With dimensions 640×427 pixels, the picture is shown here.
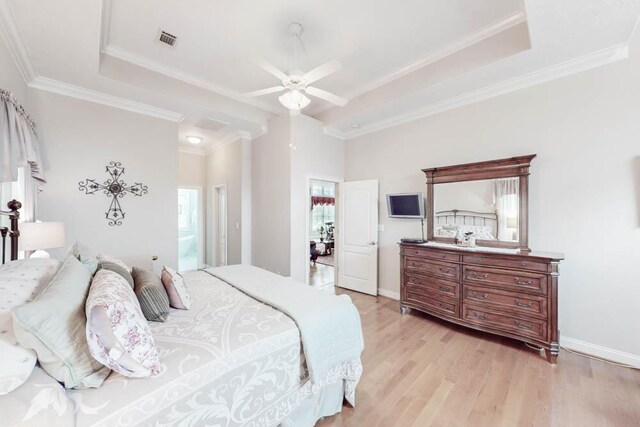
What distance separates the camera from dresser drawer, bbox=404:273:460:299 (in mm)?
2973

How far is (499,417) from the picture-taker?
1743 millimetres

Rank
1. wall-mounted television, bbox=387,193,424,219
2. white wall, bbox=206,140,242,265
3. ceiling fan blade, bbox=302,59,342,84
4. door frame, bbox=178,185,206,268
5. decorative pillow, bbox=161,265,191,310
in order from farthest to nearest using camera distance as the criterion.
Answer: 1. door frame, bbox=178,185,206,268
2. white wall, bbox=206,140,242,265
3. wall-mounted television, bbox=387,193,424,219
4. ceiling fan blade, bbox=302,59,342,84
5. decorative pillow, bbox=161,265,191,310

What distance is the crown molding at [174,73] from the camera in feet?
9.50

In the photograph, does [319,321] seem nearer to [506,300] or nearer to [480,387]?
[480,387]

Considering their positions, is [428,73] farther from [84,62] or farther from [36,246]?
[36,246]

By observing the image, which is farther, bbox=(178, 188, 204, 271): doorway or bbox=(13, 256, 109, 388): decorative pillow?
bbox=(178, 188, 204, 271): doorway

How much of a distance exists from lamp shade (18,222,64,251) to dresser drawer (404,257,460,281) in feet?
12.1

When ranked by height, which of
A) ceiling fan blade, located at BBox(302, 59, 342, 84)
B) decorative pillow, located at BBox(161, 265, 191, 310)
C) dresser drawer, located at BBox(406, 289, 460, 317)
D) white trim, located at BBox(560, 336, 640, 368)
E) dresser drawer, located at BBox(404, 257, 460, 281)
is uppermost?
ceiling fan blade, located at BBox(302, 59, 342, 84)

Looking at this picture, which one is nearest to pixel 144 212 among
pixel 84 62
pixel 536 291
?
pixel 84 62

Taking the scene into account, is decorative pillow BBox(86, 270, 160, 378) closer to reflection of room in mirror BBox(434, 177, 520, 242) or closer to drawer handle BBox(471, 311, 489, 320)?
drawer handle BBox(471, 311, 489, 320)

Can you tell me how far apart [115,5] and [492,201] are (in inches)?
168

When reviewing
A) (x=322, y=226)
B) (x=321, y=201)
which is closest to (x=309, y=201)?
(x=321, y=201)

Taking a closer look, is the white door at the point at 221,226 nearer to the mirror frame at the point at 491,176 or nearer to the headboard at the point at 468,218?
the mirror frame at the point at 491,176

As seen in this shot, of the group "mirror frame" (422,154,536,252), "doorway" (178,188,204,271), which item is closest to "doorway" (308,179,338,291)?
"doorway" (178,188,204,271)
